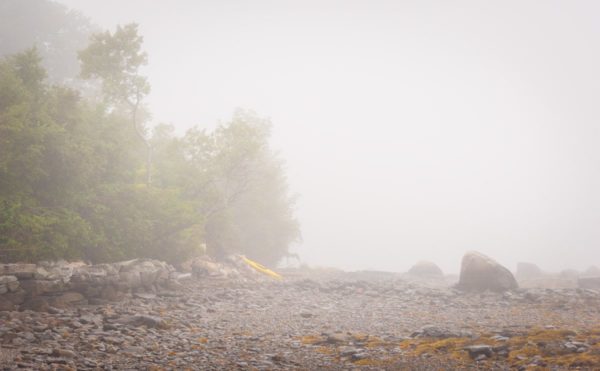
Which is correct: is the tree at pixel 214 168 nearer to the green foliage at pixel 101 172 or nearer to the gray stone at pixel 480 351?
the green foliage at pixel 101 172

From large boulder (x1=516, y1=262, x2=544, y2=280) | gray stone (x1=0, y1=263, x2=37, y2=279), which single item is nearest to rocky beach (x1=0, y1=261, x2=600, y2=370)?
gray stone (x1=0, y1=263, x2=37, y2=279)

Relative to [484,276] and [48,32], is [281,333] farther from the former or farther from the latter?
[48,32]

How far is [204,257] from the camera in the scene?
84.7 ft

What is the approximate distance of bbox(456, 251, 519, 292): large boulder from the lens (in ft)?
78.8

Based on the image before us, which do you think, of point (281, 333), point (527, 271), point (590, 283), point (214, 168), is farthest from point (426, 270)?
point (281, 333)

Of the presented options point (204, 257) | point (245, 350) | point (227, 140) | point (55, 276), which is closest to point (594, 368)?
point (245, 350)

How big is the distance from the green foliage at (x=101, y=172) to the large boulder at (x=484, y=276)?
20698 mm

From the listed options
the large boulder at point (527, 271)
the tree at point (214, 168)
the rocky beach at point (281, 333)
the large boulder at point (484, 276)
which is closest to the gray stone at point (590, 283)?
the large boulder at point (484, 276)

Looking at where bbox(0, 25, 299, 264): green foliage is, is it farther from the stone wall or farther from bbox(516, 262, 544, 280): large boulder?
bbox(516, 262, 544, 280): large boulder

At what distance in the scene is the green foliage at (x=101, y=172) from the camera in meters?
13.5

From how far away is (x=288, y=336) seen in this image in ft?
37.5

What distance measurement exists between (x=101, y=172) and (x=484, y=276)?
28.1 m

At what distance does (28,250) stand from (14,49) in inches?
1428

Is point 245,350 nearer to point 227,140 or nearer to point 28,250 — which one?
point 28,250
